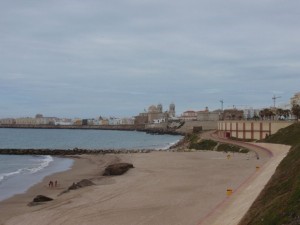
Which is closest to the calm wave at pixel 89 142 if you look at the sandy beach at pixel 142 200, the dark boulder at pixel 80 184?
the sandy beach at pixel 142 200

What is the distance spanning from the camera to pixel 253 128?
236 ft

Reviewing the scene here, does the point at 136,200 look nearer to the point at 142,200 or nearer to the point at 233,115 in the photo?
the point at 142,200

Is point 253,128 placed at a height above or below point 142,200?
above

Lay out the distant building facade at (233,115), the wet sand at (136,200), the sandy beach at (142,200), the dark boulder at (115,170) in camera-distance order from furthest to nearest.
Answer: the distant building facade at (233,115) → the dark boulder at (115,170) → the wet sand at (136,200) → the sandy beach at (142,200)

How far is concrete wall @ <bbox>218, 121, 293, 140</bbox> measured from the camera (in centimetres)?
6838

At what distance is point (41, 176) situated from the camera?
42.4 m

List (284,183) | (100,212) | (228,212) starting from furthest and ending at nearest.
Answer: (100,212) → (228,212) → (284,183)

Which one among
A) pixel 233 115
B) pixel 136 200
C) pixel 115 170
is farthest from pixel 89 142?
pixel 136 200

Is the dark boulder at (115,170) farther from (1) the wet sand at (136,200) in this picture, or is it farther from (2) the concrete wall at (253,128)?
(2) the concrete wall at (253,128)

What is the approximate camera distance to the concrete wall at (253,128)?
68.4m

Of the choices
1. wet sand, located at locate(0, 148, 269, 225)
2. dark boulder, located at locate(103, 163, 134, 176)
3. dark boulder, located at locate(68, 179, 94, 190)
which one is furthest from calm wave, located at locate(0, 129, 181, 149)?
dark boulder, located at locate(68, 179, 94, 190)

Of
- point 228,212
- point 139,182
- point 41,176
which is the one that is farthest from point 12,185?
point 228,212

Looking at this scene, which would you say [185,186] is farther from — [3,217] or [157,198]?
[3,217]

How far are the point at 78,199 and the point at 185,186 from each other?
7.29 meters
